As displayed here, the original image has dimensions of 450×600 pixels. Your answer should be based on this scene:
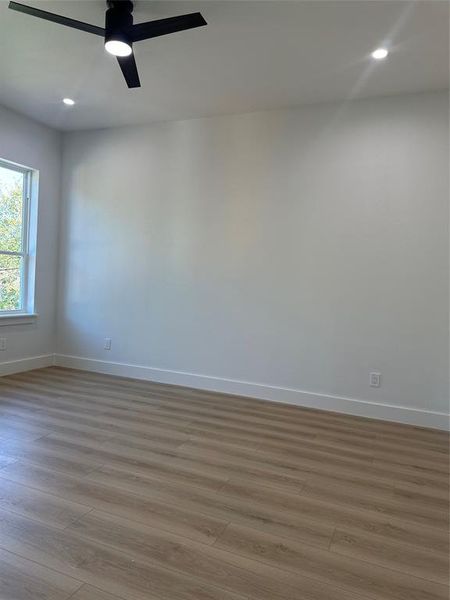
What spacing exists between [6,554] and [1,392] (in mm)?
2436

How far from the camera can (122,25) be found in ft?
7.31

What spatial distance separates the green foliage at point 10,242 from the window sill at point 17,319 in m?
0.16

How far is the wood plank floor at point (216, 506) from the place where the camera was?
4.70 ft

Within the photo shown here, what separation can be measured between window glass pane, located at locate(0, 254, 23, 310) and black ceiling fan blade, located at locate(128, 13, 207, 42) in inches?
120

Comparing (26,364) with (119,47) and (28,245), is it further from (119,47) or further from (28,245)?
(119,47)

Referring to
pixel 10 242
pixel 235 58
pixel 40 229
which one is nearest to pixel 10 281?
pixel 10 242

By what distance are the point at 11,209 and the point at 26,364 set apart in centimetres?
180

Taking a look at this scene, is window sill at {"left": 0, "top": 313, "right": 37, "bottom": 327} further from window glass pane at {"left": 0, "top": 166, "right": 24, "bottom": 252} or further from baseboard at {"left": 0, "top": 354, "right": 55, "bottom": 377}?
window glass pane at {"left": 0, "top": 166, "right": 24, "bottom": 252}

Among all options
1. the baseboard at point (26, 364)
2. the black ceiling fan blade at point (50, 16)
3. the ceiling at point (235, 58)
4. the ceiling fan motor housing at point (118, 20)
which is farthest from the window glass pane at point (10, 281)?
the ceiling fan motor housing at point (118, 20)

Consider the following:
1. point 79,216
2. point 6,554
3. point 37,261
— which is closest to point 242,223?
point 79,216

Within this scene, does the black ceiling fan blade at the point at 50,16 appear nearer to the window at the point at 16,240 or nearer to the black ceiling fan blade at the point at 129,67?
the black ceiling fan blade at the point at 129,67

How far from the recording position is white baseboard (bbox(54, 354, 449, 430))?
3268 millimetres

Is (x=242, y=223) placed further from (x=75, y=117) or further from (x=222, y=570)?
(x=222, y=570)

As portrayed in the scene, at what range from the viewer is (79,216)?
466cm
